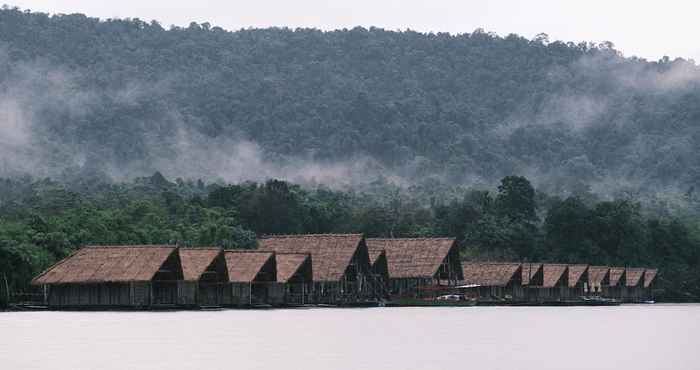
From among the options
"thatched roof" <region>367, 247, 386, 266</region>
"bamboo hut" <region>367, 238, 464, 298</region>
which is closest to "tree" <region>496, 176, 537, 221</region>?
"bamboo hut" <region>367, 238, 464, 298</region>

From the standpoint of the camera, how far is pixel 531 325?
5597 centimetres

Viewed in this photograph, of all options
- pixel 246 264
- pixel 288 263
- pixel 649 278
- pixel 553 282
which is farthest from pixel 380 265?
pixel 649 278

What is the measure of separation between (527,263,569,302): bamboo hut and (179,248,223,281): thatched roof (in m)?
33.8

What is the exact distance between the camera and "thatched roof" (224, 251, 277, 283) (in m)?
74.1

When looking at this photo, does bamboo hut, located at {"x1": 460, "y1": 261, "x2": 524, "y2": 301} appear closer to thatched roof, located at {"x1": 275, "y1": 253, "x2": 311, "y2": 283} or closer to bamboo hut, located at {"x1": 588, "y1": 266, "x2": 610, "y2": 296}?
bamboo hut, located at {"x1": 588, "y1": 266, "x2": 610, "y2": 296}

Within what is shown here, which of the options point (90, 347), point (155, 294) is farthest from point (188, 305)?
point (90, 347)

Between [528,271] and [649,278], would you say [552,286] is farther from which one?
[649,278]

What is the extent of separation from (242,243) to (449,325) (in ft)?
135

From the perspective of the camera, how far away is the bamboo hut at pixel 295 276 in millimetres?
77625

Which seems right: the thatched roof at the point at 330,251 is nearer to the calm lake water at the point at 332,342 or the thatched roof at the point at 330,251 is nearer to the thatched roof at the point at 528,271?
the thatched roof at the point at 528,271

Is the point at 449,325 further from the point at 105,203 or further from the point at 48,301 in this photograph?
the point at 105,203

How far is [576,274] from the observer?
104812mm

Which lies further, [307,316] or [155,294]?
[155,294]

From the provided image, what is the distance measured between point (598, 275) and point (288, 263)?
3806cm
